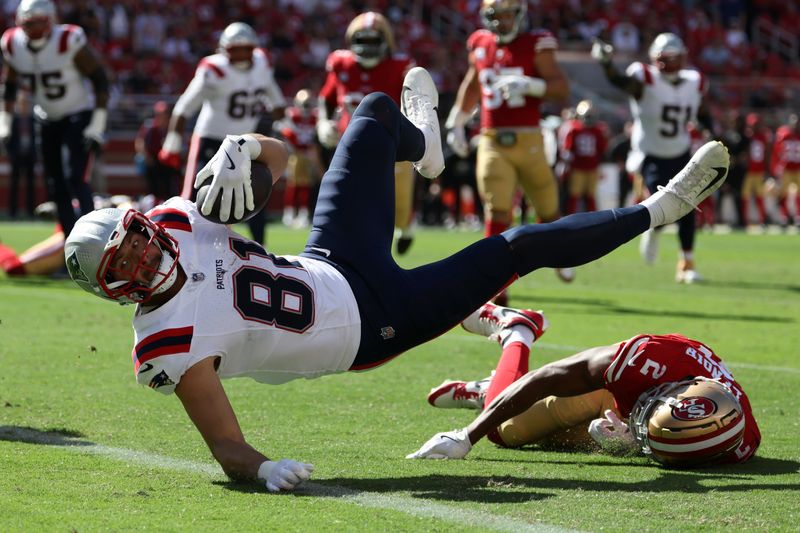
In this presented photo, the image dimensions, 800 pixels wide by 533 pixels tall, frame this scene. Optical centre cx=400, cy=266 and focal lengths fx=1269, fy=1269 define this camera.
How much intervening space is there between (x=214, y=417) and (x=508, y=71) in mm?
5694

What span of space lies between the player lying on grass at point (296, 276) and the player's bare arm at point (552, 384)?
12.1 inches

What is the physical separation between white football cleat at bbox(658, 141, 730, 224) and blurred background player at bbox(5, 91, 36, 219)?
16.7 metres

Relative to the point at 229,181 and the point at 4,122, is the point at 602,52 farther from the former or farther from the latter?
the point at 229,181

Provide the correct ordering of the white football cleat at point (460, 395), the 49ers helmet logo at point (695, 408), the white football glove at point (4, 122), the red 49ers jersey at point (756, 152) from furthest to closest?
the red 49ers jersey at point (756, 152)
the white football glove at point (4, 122)
the white football cleat at point (460, 395)
the 49ers helmet logo at point (695, 408)

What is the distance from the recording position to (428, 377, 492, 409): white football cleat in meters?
4.81

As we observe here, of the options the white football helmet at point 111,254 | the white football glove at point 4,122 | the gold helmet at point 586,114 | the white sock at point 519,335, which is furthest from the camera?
the gold helmet at point 586,114

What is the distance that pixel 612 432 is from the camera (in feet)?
13.4

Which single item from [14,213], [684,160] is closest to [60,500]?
[684,160]

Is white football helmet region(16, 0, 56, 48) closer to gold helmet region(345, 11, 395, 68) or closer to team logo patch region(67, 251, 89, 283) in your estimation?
gold helmet region(345, 11, 395, 68)

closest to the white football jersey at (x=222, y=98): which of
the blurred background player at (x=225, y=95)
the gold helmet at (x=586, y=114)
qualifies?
the blurred background player at (x=225, y=95)

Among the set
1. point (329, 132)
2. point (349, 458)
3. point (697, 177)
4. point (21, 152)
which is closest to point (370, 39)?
point (329, 132)

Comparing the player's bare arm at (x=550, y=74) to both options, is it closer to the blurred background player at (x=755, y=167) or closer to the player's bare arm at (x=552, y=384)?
the player's bare arm at (x=552, y=384)

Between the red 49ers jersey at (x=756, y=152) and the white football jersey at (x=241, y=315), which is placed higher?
the white football jersey at (x=241, y=315)

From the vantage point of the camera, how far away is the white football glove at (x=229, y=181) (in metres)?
3.77
